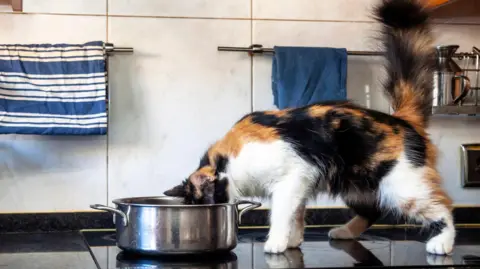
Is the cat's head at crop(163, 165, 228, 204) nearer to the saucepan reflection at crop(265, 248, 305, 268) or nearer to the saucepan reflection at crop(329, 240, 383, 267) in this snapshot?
→ the saucepan reflection at crop(265, 248, 305, 268)

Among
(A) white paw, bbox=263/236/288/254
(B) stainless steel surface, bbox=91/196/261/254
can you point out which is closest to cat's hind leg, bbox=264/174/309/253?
(A) white paw, bbox=263/236/288/254

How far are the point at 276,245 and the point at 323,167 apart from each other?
21 cm

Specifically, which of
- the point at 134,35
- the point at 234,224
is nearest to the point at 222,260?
the point at 234,224

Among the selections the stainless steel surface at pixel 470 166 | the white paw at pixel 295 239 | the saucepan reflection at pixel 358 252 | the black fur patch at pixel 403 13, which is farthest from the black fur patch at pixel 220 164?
the stainless steel surface at pixel 470 166

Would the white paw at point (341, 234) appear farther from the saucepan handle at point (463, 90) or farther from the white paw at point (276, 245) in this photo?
the saucepan handle at point (463, 90)

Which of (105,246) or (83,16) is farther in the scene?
(83,16)

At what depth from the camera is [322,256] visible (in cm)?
142

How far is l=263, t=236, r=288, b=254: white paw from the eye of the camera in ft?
4.73

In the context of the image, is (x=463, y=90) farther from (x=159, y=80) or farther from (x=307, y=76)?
(x=159, y=80)

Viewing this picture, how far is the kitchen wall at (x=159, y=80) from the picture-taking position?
1.92m

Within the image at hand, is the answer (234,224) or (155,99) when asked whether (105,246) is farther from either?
(155,99)

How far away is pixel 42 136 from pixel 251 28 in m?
0.71

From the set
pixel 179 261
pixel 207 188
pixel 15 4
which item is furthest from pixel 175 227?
pixel 15 4

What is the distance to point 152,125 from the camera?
1979 millimetres
